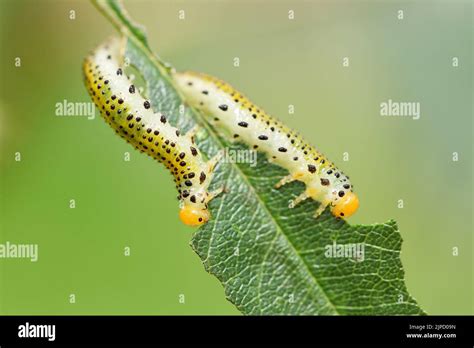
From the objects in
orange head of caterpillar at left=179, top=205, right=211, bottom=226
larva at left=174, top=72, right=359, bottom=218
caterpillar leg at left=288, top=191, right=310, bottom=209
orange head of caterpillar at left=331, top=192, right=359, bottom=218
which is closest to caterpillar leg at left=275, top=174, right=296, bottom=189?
larva at left=174, top=72, right=359, bottom=218

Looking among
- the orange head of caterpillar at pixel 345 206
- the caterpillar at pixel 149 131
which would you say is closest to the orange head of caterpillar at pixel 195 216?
the caterpillar at pixel 149 131

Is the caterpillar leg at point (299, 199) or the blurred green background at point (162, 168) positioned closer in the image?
the caterpillar leg at point (299, 199)

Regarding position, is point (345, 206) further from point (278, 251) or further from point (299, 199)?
point (278, 251)

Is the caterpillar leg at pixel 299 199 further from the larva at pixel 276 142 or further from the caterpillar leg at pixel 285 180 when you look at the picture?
the caterpillar leg at pixel 285 180

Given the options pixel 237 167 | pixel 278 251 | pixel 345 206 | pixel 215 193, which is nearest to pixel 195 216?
pixel 215 193

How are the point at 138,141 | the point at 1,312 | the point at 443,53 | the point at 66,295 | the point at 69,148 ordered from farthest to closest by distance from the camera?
1. the point at 443,53
2. the point at 69,148
3. the point at 66,295
4. the point at 1,312
5. the point at 138,141

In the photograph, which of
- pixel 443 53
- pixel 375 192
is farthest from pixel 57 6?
pixel 443 53
